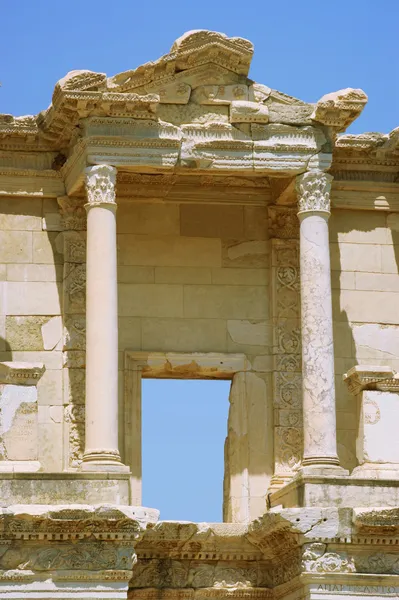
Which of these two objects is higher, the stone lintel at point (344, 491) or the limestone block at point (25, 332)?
the limestone block at point (25, 332)

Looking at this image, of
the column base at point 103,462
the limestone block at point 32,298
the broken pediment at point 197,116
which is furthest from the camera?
the limestone block at point 32,298

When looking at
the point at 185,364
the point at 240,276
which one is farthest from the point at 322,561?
the point at 240,276

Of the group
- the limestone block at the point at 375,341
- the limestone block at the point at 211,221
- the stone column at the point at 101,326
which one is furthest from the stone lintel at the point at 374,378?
the stone column at the point at 101,326

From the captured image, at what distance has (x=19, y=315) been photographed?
2183cm

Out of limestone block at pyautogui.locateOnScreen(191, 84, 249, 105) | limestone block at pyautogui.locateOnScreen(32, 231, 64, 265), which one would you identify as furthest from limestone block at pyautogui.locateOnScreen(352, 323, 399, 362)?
limestone block at pyautogui.locateOnScreen(32, 231, 64, 265)

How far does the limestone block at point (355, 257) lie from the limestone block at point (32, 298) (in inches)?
137

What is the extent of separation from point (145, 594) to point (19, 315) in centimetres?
363

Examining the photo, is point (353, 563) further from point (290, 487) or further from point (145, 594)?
point (145, 594)

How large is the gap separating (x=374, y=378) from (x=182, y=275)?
2.85 metres

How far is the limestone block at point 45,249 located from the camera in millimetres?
22031

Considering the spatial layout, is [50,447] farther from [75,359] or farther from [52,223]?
[52,223]

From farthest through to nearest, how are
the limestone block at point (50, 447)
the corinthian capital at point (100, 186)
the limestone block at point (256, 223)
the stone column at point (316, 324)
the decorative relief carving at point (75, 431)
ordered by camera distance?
1. the limestone block at point (256, 223)
2. the limestone block at point (50, 447)
3. the decorative relief carving at point (75, 431)
4. the corinthian capital at point (100, 186)
5. the stone column at point (316, 324)

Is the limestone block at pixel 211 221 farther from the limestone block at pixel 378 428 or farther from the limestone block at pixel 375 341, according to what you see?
the limestone block at pixel 378 428

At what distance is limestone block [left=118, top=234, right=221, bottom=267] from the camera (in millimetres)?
22312
